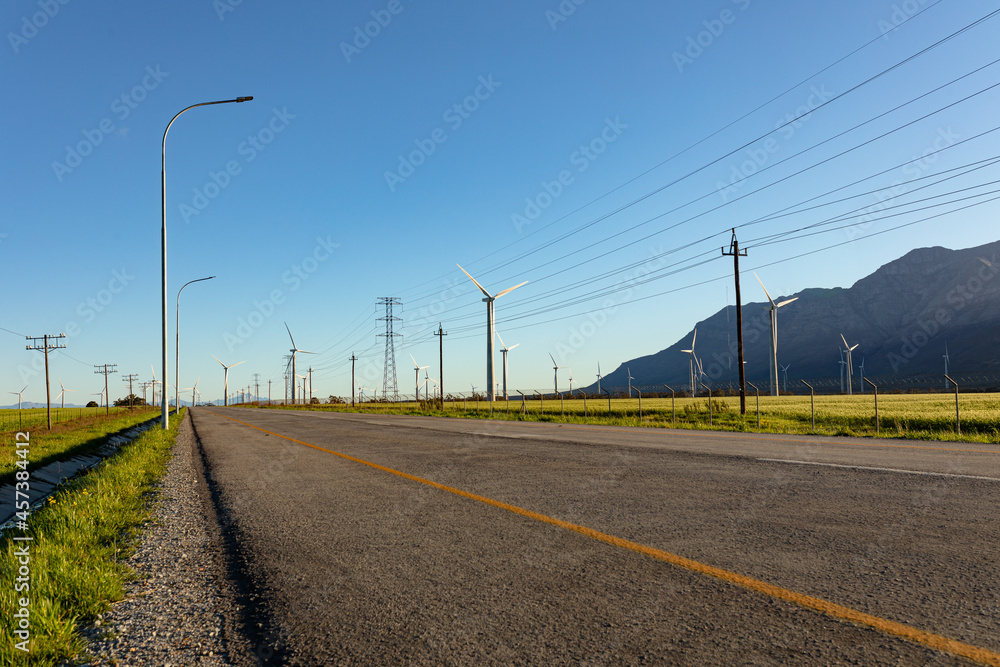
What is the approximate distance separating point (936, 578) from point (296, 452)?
13042 mm

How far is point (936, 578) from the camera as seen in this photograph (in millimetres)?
3664

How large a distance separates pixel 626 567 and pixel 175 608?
2998mm

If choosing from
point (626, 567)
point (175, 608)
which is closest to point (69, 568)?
point (175, 608)

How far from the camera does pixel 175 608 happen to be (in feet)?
12.2

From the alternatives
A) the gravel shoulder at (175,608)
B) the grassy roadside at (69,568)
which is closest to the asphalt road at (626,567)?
the gravel shoulder at (175,608)

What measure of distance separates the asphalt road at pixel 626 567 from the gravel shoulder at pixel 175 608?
0.15 metres

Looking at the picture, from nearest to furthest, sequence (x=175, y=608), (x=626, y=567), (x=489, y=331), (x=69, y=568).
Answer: (x=175, y=608) < (x=626, y=567) < (x=69, y=568) < (x=489, y=331)

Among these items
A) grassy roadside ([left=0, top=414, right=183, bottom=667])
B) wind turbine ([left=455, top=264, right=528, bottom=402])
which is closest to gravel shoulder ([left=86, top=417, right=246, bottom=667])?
grassy roadside ([left=0, top=414, right=183, bottom=667])

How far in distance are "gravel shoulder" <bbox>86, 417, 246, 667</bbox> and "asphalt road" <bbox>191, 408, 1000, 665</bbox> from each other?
15 cm

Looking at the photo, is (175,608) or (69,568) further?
(69,568)

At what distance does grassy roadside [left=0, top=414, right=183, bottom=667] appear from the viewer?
10.1 feet

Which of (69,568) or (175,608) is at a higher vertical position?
(69,568)

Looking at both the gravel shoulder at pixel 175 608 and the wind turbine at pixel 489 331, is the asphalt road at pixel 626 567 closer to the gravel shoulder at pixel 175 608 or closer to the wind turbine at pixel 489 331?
the gravel shoulder at pixel 175 608

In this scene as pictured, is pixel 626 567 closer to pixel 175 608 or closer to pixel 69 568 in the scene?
pixel 175 608
